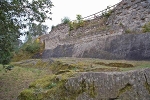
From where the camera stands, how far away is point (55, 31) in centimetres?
2005

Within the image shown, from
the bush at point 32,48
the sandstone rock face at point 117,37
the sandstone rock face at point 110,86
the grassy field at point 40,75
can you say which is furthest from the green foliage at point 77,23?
the sandstone rock face at point 110,86

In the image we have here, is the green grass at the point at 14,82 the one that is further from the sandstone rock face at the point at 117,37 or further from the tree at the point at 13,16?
the sandstone rock face at the point at 117,37

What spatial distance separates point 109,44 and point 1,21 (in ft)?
21.6

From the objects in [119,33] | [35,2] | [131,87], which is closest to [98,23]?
[119,33]

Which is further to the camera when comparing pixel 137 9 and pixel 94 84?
pixel 137 9

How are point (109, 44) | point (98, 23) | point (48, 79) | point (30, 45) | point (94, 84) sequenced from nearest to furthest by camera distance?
point (94, 84) < point (48, 79) < point (109, 44) < point (98, 23) < point (30, 45)

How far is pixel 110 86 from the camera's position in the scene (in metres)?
4.70

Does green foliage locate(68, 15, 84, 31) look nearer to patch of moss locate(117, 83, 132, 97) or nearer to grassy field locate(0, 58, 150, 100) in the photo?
grassy field locate(0, 58, 150, 100)

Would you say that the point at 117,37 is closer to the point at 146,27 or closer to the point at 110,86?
the point at 146,27

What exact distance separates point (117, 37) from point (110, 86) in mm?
6967

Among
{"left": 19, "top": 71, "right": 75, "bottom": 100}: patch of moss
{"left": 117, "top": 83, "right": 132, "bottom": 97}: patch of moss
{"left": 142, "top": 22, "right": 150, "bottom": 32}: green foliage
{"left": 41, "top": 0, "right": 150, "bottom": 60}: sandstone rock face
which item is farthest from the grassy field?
{"left": 142, "top": 22, "right": 150, "bottom": 32}: green foliage

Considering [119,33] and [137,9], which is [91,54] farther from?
[137,9]

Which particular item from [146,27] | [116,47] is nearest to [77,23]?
[116,47]

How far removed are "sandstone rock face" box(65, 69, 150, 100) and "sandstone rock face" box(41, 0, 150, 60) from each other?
4502 mm
